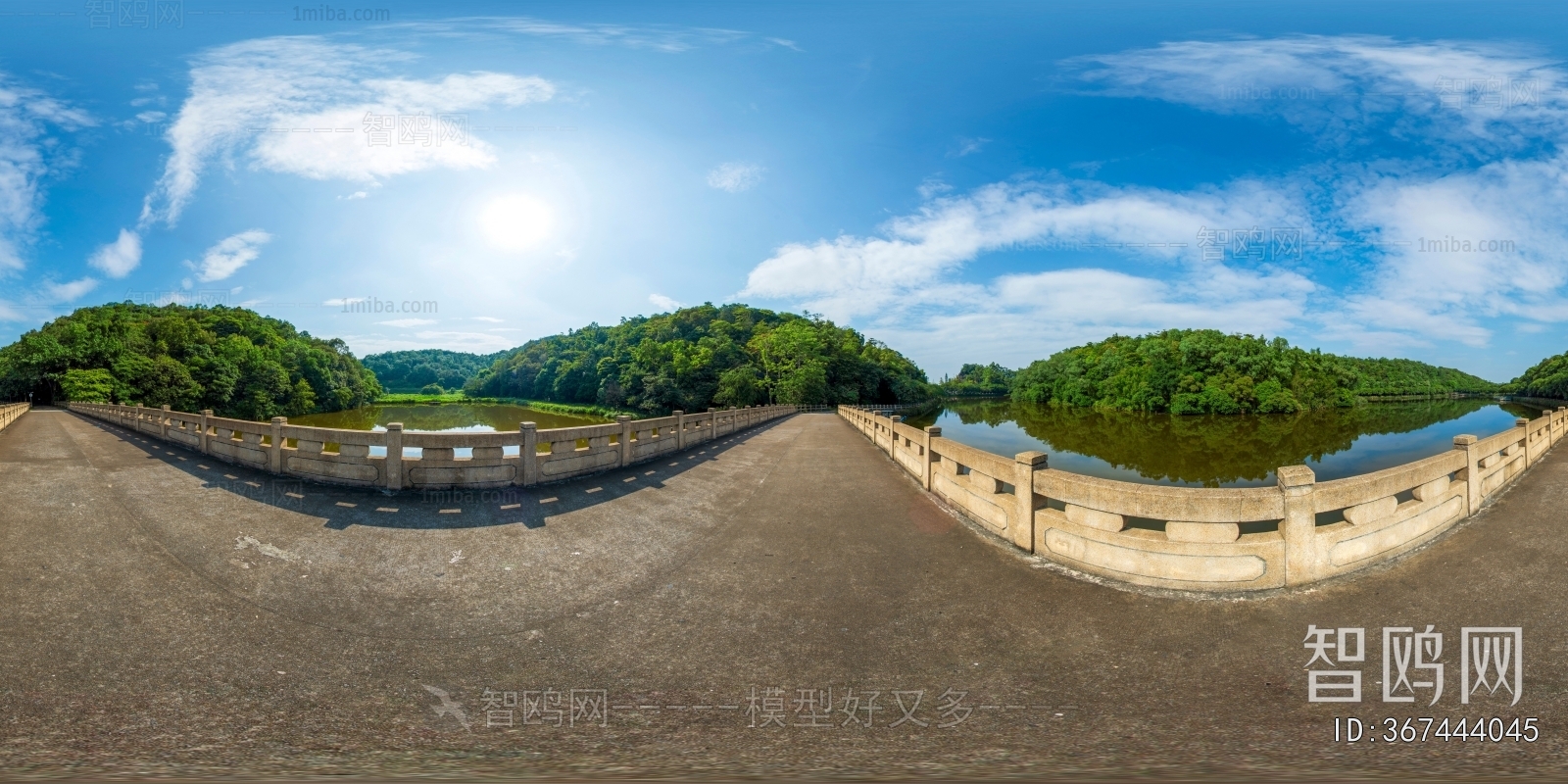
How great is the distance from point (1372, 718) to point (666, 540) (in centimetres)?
681

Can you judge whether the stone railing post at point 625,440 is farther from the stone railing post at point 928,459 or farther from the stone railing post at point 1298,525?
the stone railing post at point 1298,525

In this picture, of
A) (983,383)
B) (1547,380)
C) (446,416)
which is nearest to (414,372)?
(446,416)

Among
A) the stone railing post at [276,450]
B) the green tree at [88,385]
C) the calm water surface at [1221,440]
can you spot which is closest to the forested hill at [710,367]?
the calm water surface at [1221,440]

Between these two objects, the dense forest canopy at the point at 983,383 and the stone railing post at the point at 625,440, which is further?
the dense forest canopy at the point at 983,383

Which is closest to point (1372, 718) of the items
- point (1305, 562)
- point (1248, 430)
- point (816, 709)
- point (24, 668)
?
point (1305, 562)

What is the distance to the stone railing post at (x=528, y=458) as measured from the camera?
10.5m

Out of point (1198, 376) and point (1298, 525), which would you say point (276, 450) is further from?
point (1198, 376)

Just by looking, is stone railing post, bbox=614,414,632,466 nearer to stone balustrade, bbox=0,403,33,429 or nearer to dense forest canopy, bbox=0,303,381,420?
stone balustrade, bbox=0,403,33,429

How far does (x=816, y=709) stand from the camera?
4227 millimetres

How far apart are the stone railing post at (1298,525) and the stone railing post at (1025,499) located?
2145 mm

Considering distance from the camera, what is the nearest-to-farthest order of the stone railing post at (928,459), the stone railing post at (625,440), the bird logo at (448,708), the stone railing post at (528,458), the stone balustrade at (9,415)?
the bird logo at (448,708), the stone railing post at (528,458), the stone railing post at (928,459), the stone railing post at (625,440), the stone balustrade at (9,415)

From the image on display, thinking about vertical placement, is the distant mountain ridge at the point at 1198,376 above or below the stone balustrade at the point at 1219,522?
above

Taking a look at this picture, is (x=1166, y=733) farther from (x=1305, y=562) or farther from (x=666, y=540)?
(x=666, y=540)

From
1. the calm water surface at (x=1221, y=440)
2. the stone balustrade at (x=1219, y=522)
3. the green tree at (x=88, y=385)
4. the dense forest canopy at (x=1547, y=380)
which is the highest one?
the dense forest canopy at (x=1547, y=380)
